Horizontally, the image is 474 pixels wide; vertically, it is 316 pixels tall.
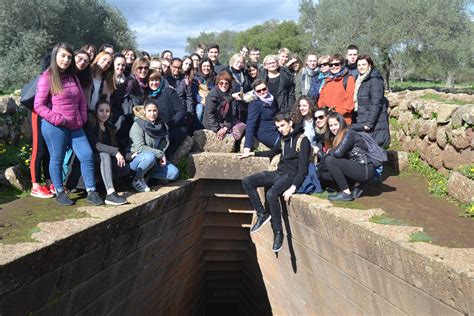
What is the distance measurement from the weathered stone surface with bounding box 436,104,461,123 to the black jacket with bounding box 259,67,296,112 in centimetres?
257

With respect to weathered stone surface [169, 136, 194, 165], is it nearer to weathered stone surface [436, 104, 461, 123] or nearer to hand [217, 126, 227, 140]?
hand [217, 126, 227, 140]

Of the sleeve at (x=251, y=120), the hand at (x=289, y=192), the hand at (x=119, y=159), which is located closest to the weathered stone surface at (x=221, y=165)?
the sleeve at (x=251, y=120)

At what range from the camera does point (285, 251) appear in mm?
7016

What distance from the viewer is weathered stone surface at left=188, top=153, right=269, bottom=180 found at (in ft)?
23.7

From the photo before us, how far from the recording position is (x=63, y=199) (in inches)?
210

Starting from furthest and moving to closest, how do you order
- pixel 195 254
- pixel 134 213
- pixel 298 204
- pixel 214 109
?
1. pixel 195 254
2. pixel 214 109
3. pixel 298 204
4. pixel 134 213

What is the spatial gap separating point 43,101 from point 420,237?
4467 millimetres

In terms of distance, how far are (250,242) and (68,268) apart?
16.1 ft

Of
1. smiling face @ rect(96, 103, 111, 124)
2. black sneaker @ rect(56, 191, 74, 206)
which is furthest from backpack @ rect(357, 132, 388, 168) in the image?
black sneaker @ rect(56, 191, 74, 206)

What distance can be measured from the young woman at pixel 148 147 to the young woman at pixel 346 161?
2355mm

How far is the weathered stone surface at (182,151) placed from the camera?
7270 millimetres

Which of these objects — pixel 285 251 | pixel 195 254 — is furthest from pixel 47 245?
pixel 195 254

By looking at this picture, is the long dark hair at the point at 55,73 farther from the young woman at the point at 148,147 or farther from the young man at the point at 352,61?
the young man at the point at 352,61

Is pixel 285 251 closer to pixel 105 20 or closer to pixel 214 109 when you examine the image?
pixel 214 109
